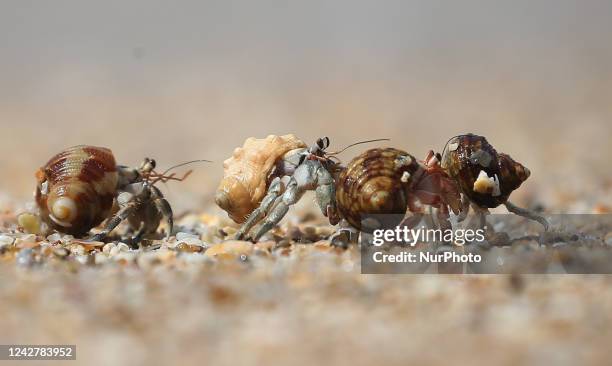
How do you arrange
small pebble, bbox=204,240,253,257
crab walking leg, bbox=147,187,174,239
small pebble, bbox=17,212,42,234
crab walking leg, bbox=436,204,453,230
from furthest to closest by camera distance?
crab walking leg, bbox=147,187,174,239, small pebble, bbox=17,212,42,234, crab walking leg, bbox=436,204,453,230, small pebble, bbox=204,240,253,257

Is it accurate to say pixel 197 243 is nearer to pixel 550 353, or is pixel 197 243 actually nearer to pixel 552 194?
pixel 550 353

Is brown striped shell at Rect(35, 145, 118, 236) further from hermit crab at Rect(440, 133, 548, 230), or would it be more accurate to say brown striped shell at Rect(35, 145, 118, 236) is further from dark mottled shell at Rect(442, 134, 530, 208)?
dark mottled shell at Rect(442, 134, 530, 208)

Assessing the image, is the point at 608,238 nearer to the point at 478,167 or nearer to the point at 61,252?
the point at 478,167

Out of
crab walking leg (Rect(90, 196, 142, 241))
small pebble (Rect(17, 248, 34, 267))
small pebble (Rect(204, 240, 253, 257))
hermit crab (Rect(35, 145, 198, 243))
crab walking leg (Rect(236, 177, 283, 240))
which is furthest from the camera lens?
crab walking leg (Rect(90, 196, 142, 241))

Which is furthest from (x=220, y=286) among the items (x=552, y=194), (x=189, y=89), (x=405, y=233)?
(x=189, y=89)

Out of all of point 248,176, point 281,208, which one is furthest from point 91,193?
point 281,208

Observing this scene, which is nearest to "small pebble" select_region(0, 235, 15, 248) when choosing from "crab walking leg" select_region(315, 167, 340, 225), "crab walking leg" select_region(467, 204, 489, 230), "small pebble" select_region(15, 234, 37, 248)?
"small pebble" select_region(15, 234, 37, 248)
